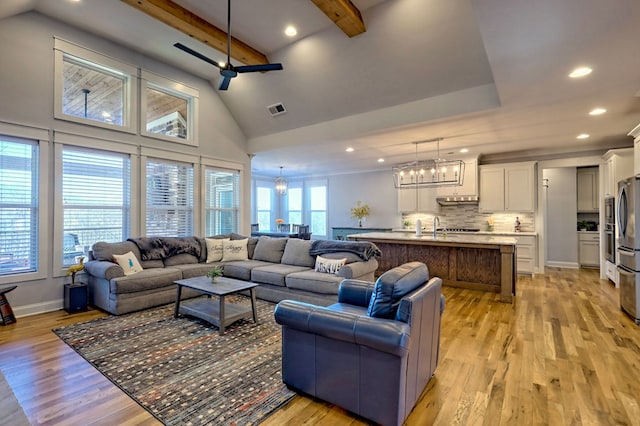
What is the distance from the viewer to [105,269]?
406 cm

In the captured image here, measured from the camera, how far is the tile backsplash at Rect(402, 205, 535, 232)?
278 inches

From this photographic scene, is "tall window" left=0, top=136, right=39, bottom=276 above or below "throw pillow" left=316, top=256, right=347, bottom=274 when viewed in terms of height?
above

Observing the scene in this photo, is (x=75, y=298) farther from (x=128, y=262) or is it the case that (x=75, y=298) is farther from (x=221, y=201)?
(x=221, y=201)

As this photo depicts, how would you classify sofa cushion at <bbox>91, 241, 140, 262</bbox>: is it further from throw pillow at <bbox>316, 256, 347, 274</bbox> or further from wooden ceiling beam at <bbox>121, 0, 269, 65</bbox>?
wooden ceiling beam at <bbox>121, 0, 269, 65</bbox>

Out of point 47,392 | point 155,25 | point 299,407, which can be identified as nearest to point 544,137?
point 299,407

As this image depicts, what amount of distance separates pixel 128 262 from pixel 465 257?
5360 mm

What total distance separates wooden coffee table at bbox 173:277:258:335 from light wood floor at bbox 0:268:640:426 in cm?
112

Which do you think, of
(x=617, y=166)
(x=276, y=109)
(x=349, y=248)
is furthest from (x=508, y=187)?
(x=276, y=109)

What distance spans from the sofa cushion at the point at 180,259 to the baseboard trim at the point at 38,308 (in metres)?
1.42

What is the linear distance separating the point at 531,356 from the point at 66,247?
19.2 feet

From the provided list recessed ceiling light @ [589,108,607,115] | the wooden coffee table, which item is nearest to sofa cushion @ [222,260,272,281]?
the wooden coffee table

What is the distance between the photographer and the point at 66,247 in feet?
14.8

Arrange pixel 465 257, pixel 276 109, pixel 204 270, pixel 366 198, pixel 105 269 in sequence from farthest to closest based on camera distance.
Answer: pixel 366 198 → pixel 276 109 → pixel 465 257 → pixel 204 270 → pixel 105 269

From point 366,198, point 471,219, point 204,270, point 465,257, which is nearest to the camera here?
point 204,270
